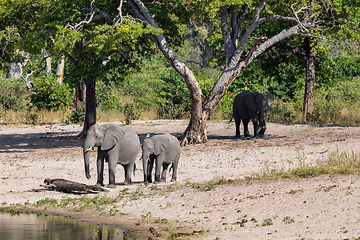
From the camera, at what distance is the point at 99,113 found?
33.3 m

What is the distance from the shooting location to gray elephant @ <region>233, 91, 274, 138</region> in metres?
21.6

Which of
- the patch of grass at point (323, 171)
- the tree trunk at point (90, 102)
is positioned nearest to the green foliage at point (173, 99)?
the tree trunk at point (90, 102)

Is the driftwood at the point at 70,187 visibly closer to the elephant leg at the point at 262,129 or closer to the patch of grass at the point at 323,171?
the patch of grass at the point at 323,171

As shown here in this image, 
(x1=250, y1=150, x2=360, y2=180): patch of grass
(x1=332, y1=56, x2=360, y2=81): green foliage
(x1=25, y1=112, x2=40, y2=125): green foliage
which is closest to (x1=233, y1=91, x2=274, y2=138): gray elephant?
(x1=250, y1=150, x2=360, y2=180): patch of grass

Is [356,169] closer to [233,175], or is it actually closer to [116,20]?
[233,175]

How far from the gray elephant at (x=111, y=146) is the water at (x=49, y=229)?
1.92 meters

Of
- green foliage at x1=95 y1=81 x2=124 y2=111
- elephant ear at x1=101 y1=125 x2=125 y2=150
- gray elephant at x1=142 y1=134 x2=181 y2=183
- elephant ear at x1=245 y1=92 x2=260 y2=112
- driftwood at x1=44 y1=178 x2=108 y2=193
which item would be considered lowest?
driftwood at x1=44 y1=178 x2=108 y2=193

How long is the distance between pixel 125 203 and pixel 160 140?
2055mm

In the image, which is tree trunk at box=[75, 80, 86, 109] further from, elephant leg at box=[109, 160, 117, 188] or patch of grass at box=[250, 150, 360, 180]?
patch of grass at box=[250, 150, 360, 180]

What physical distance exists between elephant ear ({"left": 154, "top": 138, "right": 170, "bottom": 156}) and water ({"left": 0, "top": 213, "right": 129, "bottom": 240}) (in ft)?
9.63

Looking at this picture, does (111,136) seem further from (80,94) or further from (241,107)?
(80,94)

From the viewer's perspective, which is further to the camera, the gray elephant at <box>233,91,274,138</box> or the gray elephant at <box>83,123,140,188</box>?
the gray elephant at <box>233,91,274,138</box>

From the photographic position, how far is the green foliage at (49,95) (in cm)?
3397

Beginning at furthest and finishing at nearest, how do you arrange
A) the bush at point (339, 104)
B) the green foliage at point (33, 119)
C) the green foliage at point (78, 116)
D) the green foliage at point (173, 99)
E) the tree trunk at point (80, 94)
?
1. the tree trunk at point (80, 94)
2. the green foliage at point (173, 99)
3. the green foliage at point (78, 116)
4. the green foliage at point (33, 119)
5. the bush at point (339, 104)
